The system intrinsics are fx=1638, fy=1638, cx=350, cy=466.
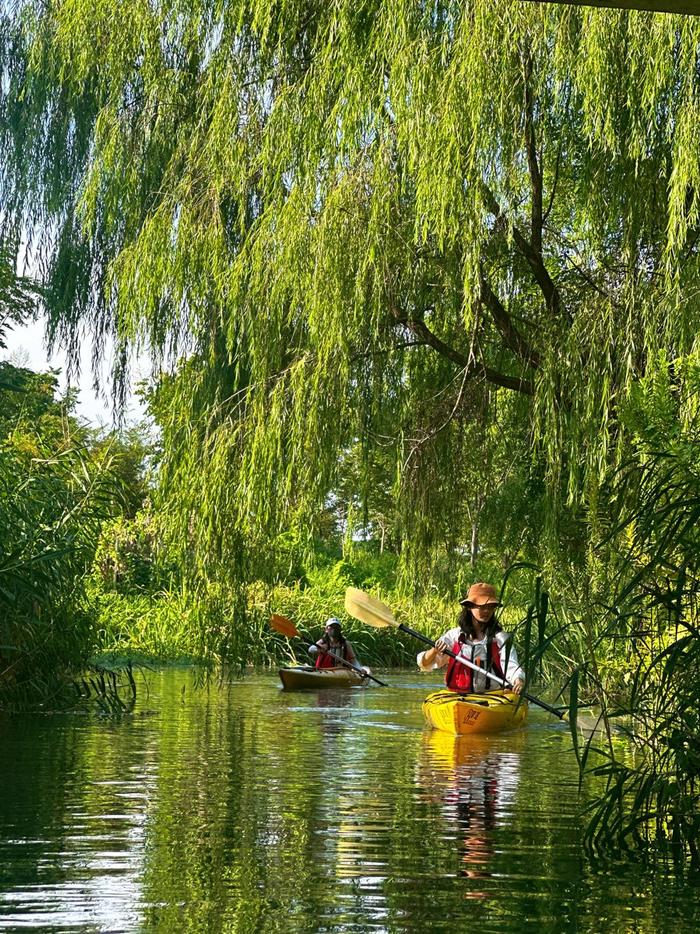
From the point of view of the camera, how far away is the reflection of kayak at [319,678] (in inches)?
667

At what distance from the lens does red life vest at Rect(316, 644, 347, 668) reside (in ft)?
61.4

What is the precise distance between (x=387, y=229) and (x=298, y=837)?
617cm

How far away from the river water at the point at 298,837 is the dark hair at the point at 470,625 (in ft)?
4.54

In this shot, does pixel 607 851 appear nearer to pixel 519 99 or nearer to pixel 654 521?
pixel 654 521

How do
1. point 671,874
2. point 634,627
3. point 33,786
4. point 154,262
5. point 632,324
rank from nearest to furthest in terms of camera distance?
point 671,874, point 634,627, point 33,786, point 632,324, point 154,262

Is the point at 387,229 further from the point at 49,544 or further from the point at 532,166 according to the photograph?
the point at 49,544

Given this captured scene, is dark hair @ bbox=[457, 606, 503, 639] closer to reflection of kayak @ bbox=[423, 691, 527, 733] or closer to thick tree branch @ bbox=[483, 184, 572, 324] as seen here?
reflection of kayak @ bbox=[423, 691, 527, 733]

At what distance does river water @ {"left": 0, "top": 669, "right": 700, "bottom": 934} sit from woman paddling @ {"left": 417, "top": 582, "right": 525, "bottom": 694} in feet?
3.86

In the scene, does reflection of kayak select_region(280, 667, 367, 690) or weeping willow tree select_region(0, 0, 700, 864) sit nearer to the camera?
weeping willow tree select_region(0, 0, 700, 864)

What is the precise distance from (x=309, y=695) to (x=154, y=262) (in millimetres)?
5196

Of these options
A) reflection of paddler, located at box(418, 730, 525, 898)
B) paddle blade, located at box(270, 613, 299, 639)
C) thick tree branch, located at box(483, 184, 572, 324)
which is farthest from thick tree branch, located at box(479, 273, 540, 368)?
paddle blade, located at box(270, 613, 299, 639)

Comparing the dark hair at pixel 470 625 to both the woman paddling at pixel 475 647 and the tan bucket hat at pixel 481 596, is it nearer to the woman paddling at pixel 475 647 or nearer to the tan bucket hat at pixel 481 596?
the woman paddling at pixel 475 647

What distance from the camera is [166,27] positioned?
45.6 ft

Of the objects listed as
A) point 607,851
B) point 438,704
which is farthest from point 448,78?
point 607,851
